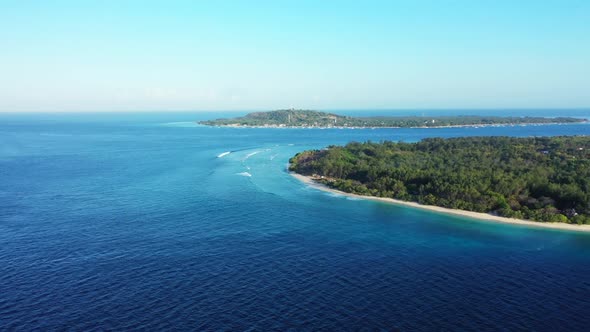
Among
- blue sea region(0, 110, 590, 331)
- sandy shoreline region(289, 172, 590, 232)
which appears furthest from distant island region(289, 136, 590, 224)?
blue sea region(0, 110, 590, 331)

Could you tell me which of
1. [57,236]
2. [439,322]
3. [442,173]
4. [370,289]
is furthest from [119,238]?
[442,173]

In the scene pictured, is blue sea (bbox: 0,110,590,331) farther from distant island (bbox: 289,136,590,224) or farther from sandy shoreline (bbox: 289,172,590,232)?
distant island (bbox: 289,136,590,224)

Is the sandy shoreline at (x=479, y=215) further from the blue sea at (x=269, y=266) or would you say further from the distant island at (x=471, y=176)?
the blue sea at (x=269, y=266)

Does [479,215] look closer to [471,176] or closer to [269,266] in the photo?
[471,176]

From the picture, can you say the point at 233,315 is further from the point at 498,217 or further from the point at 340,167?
the point at 340,167

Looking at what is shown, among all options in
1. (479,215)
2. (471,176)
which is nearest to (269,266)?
(479,215)

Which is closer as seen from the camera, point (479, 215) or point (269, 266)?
point (269, 266)
